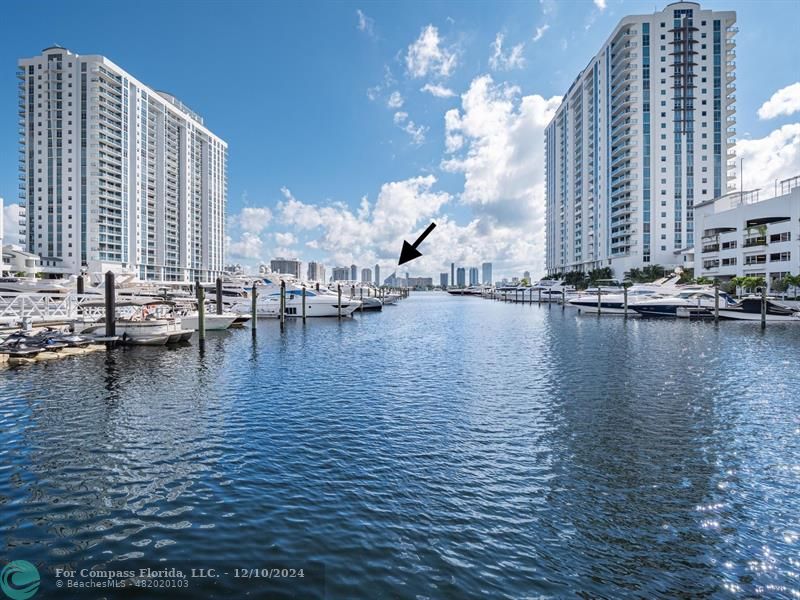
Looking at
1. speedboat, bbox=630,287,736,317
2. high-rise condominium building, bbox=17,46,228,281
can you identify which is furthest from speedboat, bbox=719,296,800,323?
high-rise condominium building, bbox=17,46,228,281

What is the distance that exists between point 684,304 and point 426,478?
234ft

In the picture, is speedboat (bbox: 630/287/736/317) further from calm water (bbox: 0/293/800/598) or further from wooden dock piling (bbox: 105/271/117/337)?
wooden dock piling (bbox: 105/271/117/337)

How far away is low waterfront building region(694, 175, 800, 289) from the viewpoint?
69.7m

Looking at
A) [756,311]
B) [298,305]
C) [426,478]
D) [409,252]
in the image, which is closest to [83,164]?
[298,305]

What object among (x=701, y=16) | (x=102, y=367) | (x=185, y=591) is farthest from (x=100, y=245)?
(x=701, y=16)

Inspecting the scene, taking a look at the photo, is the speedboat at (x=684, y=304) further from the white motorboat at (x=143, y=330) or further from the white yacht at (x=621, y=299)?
the white motorboat at (x=143, y=330)

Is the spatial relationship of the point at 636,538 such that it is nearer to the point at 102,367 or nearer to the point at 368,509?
the point at 368,509

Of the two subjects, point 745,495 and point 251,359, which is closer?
point 745,495

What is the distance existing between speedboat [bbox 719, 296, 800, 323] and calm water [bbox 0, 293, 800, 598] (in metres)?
44.3

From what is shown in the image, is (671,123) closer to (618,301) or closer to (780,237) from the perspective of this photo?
(780,237)

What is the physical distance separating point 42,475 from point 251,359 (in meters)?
20.5

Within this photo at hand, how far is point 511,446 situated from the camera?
14.3 m

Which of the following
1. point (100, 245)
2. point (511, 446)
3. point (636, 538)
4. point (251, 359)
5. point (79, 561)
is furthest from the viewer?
point (100, 245)

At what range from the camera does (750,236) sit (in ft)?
257
